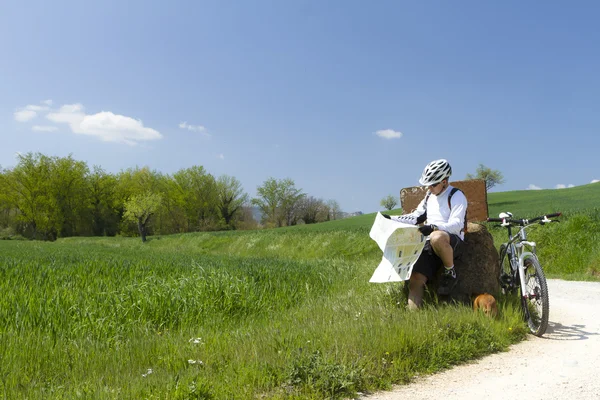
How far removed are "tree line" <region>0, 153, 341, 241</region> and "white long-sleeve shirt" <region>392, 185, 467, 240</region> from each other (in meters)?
53.6

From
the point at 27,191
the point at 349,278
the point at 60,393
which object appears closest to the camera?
the point at 60,393

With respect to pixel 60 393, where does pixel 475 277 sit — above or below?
above

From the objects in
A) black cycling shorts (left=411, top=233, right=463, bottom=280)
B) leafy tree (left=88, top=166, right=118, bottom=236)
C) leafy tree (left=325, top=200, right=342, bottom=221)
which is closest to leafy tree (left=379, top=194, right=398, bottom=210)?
leafy tree (left=325, top=200, right=342, bottom=221)

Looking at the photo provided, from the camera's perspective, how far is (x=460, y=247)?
5.91 metres

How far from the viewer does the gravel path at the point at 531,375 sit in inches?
139

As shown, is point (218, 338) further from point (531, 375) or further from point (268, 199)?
point (268, 199)

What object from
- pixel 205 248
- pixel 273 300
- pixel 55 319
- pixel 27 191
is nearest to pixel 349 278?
pixel 273 300

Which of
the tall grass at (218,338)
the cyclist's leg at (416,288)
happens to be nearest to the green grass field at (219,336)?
the tall grass at (218,338)

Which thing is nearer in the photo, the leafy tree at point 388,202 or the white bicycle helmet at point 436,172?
the white bicycle helmet at point 436,172

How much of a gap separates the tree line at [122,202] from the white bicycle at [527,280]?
5375cm

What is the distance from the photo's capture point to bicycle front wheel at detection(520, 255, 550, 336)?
518 cm

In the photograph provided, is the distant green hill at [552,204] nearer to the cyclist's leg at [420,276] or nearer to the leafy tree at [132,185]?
the cyclist's leg at [420,276]

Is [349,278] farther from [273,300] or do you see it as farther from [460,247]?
[460,247]

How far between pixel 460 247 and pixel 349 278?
12.2 feet
